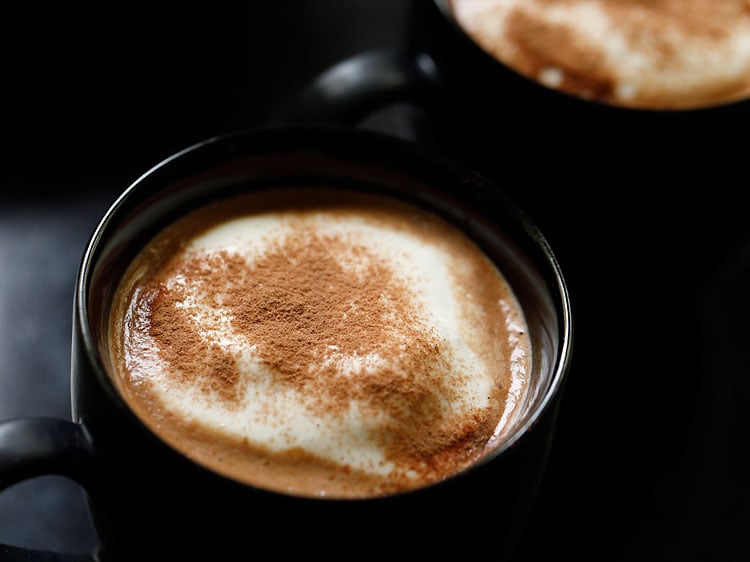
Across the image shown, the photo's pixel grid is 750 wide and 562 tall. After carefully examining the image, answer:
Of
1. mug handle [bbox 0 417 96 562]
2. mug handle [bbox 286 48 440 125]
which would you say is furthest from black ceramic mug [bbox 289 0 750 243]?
mug handle [bbox 0 417 96 562]

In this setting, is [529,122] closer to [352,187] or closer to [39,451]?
[352,187]

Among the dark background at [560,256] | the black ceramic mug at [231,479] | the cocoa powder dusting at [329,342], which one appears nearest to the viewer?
the black ceramic mug at [231,479]

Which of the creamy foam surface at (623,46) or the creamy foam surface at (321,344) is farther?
the creamy foam surface at (623,46)

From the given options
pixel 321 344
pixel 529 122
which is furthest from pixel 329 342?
pixel 529 122

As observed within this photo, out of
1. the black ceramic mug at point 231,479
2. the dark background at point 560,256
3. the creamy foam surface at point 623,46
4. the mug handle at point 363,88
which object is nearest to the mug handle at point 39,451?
the black ceramic mug at point 231,479

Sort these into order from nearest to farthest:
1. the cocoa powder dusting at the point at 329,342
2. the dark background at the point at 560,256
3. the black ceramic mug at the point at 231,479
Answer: the black ceramic mug at the point at 231,479
the cocoa powder dusting at the point at 329,342
the dark background at the point at 560,256

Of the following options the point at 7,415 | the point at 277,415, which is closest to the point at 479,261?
the point at 277,415

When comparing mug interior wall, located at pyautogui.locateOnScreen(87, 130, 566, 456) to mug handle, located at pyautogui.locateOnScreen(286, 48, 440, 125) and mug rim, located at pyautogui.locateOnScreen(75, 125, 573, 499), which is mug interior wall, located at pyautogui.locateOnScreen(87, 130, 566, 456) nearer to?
mug rim, located at pyautogui.locateOnScreen(75, 125, 573, 499)

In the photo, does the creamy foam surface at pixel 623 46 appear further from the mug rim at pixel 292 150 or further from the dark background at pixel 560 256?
the mug rim at pixel 292 150
